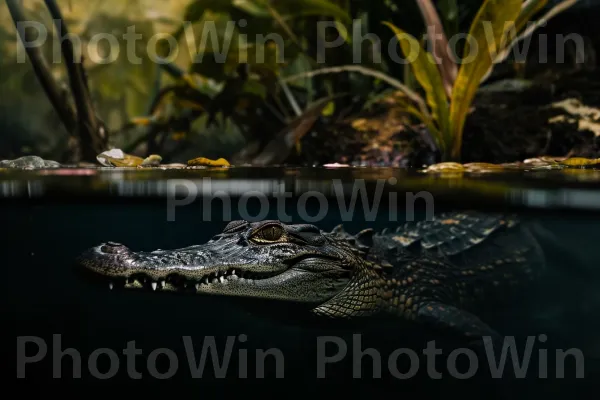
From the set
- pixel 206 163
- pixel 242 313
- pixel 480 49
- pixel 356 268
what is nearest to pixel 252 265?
pixel 356 268

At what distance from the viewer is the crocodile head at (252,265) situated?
2.60 m

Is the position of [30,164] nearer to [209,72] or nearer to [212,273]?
[209,72]

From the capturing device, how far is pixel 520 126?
463 cm

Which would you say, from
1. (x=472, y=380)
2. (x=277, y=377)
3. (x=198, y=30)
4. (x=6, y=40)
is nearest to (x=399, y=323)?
(x=472, y=380)

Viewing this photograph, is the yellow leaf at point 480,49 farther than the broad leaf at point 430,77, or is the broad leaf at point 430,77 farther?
the broad leaf at point 430,77

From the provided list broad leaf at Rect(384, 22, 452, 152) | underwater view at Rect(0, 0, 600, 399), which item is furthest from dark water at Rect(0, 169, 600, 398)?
broad leaf at Rect(384, 22, 452, 152)

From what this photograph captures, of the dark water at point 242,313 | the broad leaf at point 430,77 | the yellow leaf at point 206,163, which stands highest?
the broad leaf at point 430,77

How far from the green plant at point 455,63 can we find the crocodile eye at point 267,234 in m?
2.00

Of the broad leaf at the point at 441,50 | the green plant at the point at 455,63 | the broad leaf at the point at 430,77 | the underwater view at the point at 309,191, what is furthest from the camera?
the broad leaf at the point at 441,50

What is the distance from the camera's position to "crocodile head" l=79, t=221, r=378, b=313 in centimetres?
260

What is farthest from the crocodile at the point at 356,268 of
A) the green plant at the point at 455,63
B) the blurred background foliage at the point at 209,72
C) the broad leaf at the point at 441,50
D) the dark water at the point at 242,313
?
the blurred background foliage at the point at 209,72

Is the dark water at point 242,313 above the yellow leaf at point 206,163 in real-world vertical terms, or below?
below

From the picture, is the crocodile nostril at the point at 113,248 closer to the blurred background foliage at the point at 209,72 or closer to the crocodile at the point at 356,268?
the crocodile at the point at 356,268

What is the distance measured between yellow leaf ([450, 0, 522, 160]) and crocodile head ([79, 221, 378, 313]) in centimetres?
161
